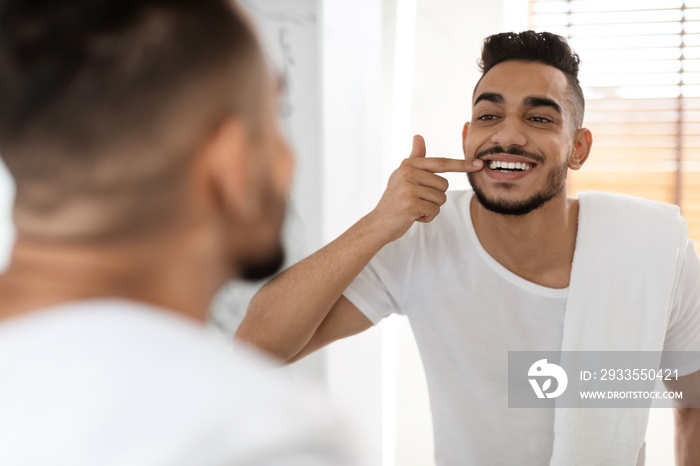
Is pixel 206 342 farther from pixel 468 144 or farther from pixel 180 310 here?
pixel 468 144

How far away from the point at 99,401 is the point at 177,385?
3 centimetres

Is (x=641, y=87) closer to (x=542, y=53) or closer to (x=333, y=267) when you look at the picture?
(x=542, y=53)

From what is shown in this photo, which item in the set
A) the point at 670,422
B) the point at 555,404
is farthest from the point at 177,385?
the point at 670,422

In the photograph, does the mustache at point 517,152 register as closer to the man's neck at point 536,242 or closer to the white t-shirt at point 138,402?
the man's neck at point 536,242

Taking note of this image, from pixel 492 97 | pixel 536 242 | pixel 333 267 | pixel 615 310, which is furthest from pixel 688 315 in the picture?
pixel 333 267

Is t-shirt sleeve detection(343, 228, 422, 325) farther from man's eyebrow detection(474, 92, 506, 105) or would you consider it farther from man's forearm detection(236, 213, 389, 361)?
man's eyebrow detection(474, 92, 506, 105)

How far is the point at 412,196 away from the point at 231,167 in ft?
2.39

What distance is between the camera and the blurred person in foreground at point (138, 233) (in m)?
0.29

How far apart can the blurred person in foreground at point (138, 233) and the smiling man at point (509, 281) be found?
0.69m

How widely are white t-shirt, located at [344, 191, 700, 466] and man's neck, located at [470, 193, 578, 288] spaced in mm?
25

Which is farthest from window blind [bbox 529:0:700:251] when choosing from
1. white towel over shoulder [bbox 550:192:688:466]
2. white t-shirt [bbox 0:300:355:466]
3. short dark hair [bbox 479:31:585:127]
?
white t-shirt [bbox 0:300:355:466]

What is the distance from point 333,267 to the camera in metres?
1.10

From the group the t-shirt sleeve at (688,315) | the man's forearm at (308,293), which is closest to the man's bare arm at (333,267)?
the man's forearm at (308,293)

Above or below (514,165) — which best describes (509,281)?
below
